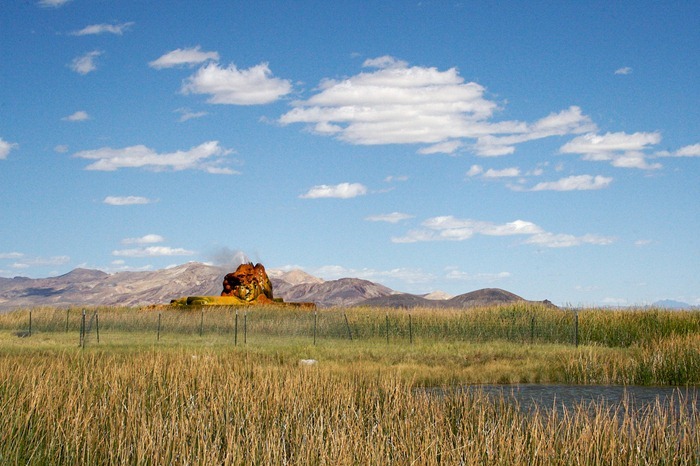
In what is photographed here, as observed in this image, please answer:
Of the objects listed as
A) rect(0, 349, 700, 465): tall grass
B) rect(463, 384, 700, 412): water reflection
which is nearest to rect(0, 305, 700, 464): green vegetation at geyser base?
rect(0, 349, 700, 465): tall grass

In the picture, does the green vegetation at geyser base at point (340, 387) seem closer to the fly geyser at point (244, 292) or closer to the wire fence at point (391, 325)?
the wire fence at point (391, 325)

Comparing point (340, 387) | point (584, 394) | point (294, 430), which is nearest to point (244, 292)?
point (584, 394)

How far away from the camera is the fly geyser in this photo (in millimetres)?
35469

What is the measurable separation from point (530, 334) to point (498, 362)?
7.12 m

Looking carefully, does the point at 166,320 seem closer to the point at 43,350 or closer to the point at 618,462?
the point at 43,350

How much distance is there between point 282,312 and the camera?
32.0 meters

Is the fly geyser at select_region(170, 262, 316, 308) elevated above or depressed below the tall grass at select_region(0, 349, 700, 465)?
above

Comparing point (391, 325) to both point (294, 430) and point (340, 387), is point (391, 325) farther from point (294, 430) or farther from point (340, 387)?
point (294, 430)

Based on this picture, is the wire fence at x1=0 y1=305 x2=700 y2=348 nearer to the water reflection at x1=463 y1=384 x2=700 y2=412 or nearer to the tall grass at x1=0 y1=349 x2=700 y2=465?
the water reflection at x1=463 y1=384 x2=700 y2=412

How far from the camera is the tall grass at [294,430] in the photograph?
634 centimetres

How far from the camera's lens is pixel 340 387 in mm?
9602

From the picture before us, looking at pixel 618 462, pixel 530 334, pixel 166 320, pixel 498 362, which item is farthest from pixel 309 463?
pixel 166 320

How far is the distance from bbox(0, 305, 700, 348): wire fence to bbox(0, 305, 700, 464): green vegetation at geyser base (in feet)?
0.26

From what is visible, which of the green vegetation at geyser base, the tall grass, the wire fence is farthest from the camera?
the wire fence
